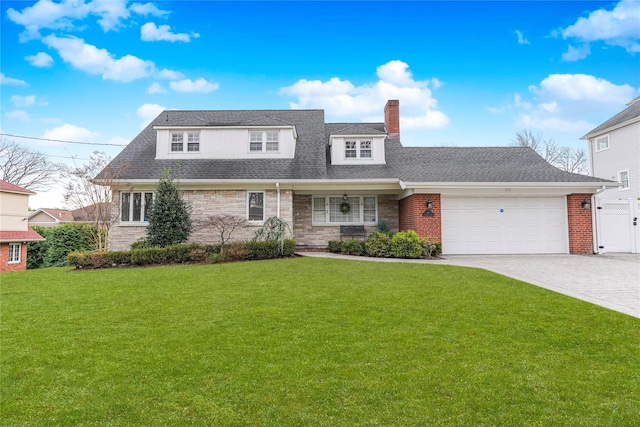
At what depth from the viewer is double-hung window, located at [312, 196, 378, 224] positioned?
15641mm

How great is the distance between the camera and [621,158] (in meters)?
18.6

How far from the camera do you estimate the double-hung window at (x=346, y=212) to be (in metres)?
15.6

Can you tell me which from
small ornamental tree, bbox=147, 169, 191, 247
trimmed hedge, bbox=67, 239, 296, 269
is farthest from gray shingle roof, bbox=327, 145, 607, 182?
small ornamental tree, bbox=147, 169, 191, 247

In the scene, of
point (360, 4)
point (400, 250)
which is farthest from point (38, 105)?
point (400, 250)

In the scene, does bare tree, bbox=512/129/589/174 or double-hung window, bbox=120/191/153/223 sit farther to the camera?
bare tree, bbox=512/129/589/174

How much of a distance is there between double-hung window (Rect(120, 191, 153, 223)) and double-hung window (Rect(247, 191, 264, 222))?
422 cm

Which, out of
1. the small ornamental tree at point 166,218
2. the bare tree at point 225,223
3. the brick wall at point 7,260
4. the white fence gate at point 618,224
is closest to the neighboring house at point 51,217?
the brick wall at point 7,260

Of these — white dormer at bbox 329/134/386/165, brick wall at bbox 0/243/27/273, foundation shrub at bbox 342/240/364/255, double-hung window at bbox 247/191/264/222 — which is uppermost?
white dormer at bbox 329/134/386/165

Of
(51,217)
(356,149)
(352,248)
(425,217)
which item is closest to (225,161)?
(356,149)

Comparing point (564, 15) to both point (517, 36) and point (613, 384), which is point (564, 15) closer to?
point (517, 36)

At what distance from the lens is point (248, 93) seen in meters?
19.8

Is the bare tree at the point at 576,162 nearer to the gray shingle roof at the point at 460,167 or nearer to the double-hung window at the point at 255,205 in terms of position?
the gray shingle roof at the point at 460,167

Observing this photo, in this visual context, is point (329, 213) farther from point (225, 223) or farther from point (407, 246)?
point (225, 223)

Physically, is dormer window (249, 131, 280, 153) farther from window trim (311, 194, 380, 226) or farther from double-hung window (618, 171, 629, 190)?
double-hung window (618, 171, 629, 190)
